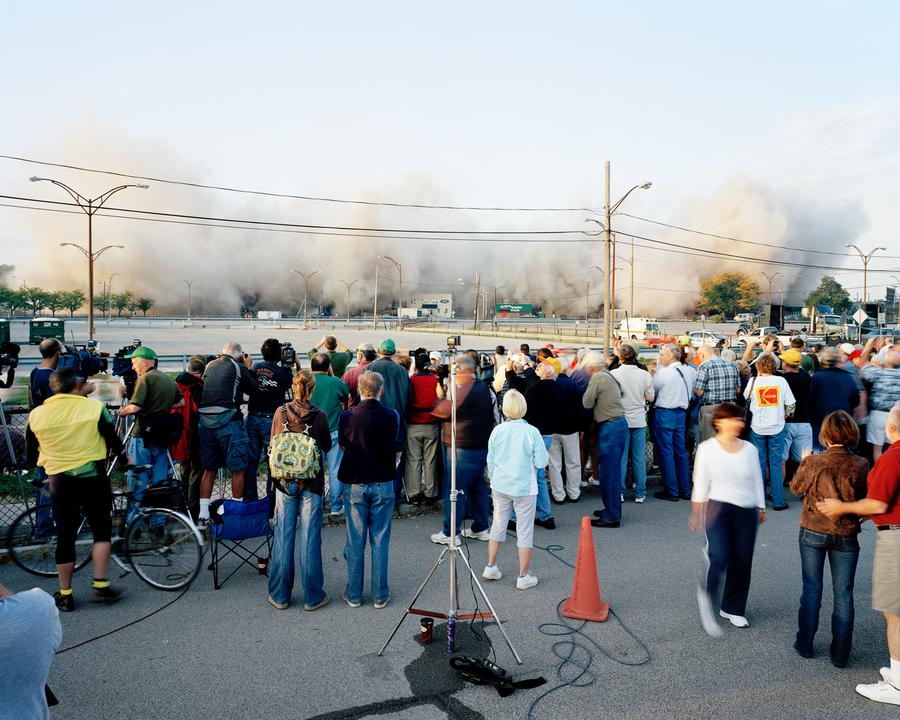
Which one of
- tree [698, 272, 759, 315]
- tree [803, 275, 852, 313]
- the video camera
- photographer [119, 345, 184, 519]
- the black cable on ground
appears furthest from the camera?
tree [698, 272, 759, 315]

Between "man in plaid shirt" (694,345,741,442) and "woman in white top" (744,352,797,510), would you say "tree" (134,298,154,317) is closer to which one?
"man in plaid shirt" (694,345,741,442)

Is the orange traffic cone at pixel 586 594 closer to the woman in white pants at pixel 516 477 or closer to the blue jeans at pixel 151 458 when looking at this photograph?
the woman in white pants at pixel 516 477

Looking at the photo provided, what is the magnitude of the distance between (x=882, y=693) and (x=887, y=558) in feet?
2.30

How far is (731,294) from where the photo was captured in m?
87.8

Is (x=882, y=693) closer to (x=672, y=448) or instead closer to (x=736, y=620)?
(x=736, y=620)

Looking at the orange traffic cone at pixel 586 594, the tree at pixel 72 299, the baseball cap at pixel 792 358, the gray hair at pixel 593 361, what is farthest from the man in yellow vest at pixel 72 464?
the tree at pixel 72 299

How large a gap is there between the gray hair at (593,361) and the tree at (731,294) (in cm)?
8788

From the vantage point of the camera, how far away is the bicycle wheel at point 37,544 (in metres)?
5.06

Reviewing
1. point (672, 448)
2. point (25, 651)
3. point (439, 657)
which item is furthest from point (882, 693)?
point (672, 448)

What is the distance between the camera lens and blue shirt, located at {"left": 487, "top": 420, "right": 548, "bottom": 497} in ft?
16.1

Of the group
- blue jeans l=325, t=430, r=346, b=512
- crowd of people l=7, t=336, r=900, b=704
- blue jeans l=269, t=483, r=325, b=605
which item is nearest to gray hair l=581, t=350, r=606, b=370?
crowd of people l=7, t=336, r=900, b=704

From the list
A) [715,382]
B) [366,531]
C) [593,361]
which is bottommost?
[366,531]

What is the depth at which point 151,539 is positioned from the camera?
193 inches

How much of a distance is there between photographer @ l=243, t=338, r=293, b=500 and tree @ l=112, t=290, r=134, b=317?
314ft
